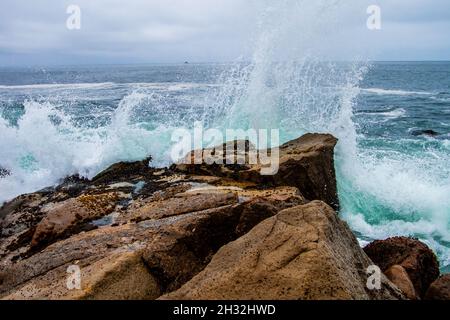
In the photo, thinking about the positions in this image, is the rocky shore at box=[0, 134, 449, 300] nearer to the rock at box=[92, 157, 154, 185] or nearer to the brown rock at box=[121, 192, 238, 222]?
the brown rock at box=[121, 192, 238, 222]

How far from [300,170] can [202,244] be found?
316 centimetres

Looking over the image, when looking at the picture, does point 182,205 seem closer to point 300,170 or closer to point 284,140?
point 300,170

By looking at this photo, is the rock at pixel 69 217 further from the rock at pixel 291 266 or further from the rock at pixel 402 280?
the rock at pixel 402 280

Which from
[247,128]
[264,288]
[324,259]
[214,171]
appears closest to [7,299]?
[264,288]

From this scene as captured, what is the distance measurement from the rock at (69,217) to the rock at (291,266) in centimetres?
242

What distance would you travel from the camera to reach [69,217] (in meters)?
5.23

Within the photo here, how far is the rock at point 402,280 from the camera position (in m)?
4.09

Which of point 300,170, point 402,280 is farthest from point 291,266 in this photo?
point 300,170

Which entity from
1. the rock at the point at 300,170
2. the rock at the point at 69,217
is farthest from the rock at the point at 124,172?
the rock at the point at 69,217

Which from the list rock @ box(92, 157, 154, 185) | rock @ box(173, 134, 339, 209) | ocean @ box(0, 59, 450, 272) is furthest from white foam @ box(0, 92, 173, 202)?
rock @ box(173, 134, 339, 209)

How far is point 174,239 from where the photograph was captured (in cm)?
404

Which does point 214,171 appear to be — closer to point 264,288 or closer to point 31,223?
point 31,223

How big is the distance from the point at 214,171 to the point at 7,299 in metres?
3.97
